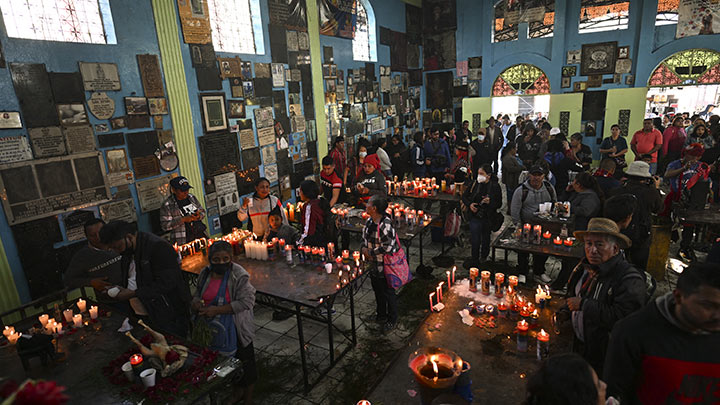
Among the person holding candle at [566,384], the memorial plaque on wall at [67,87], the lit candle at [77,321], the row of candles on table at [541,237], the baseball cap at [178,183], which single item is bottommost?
the row of candles on table at [541,237]

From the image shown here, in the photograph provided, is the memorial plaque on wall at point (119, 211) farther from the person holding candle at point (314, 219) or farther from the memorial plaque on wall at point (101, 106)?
the person holding candle at point (314, 219)

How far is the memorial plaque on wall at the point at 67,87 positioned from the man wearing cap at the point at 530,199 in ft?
23.8

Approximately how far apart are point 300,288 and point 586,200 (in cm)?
437

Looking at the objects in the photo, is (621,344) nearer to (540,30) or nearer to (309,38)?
(309,38)

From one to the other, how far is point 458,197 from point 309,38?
5.91 metres

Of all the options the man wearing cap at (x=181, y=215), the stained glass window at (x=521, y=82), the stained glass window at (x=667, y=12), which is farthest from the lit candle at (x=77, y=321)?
the stained glass window at (x=667, y=12)

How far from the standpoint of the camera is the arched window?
1311 centimetres

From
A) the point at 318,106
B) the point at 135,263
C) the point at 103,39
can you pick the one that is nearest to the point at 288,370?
the point at 135,263

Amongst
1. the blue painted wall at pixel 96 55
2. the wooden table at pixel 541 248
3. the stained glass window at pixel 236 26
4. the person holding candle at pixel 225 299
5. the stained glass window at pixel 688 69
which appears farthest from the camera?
the stained glass window at pixel 688 69

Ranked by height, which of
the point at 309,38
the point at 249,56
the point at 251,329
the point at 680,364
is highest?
the point at 309,38

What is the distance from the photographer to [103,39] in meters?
6.30

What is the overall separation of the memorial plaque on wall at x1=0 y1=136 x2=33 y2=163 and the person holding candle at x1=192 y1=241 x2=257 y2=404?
3.53m

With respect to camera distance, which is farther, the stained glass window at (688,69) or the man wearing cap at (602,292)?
the stained glass window at (688,69)

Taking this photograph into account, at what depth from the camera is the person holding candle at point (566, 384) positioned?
67.7 inches
